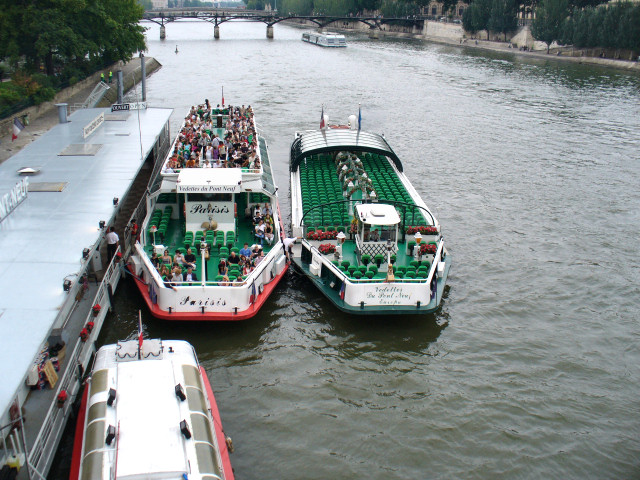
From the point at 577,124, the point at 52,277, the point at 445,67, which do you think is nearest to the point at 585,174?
the point at 577,124

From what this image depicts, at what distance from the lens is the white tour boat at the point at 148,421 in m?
11.5

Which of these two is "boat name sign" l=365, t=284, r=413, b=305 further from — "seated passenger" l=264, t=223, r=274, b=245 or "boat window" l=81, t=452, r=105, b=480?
"boat window" l=81, t=452, r=105, b=480

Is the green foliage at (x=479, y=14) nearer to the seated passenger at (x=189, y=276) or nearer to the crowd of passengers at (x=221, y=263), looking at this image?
the crowd of passengers at (x=221, y=263)

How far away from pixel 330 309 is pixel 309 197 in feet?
21.4

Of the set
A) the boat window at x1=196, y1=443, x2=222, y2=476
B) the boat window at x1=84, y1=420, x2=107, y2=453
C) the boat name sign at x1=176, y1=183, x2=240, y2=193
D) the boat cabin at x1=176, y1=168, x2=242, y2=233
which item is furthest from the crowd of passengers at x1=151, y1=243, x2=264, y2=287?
the boat window at x1=196, y1=443, x2=222, y2=476

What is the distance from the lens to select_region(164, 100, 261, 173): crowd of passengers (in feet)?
87.4

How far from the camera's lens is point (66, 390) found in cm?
1527

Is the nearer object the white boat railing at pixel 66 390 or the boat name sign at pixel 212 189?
the white boat railing at pixel 66 390

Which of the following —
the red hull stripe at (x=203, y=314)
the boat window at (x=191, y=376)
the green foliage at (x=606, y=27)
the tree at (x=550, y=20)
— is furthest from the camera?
the tree at (x=550, y=20)

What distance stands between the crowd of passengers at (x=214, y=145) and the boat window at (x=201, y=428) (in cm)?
1235

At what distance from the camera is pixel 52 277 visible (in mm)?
16047

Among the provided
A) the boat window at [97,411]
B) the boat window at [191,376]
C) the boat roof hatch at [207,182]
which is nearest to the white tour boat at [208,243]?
the boat roof hatch at [207,182]

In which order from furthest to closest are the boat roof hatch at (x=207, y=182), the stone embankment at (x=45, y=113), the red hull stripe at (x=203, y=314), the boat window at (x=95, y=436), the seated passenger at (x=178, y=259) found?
the stone embankment at (x=45, y=113) < the boat roof hatch at (x=207, y=182) < the seated passenger at (x=178, y=259) < the red hull stripe at (x=203, y=314) < the boat window at (x=95, y=436)

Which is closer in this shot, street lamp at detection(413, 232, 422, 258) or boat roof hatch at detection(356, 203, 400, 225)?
boat roof hatch at detection(356, 203, 400, 225)
